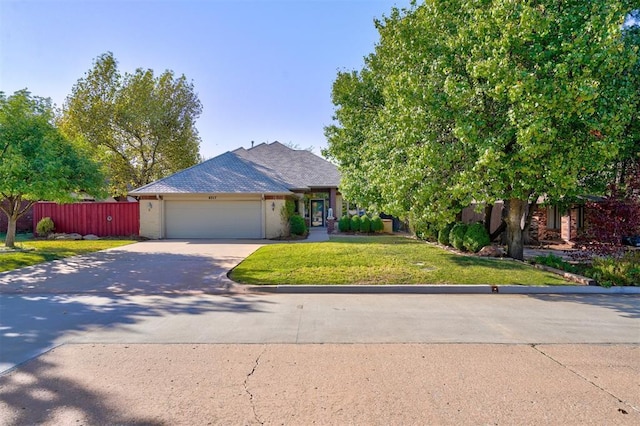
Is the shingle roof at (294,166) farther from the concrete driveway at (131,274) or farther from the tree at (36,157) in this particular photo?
the tree at (36,157)

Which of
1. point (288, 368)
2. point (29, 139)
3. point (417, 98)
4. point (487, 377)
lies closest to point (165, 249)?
point (29, 139)

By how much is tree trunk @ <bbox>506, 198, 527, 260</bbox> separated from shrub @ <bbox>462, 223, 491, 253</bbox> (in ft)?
4.49

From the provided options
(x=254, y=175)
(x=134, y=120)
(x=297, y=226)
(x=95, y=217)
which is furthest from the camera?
(x=134, y=120)

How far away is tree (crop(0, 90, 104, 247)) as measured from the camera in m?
12.3

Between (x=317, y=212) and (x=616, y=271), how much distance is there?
19.7 meters

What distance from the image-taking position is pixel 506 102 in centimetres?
944

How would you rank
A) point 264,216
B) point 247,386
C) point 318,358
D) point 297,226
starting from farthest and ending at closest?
point 297,226 → point 264,216 → point 318,358 → point 247,386

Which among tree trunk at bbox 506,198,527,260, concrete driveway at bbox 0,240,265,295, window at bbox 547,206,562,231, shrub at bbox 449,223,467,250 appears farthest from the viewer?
window at bbox 547,206,562,231

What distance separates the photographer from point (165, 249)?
15.5 metres

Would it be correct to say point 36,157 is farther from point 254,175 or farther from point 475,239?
point 475,239

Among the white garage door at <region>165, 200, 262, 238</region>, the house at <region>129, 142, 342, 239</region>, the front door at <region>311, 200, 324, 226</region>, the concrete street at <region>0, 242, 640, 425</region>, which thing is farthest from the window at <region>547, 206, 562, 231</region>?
the white garage door at <region>165, 200, 262, 238</region>

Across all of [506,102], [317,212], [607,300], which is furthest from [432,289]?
[317,212]

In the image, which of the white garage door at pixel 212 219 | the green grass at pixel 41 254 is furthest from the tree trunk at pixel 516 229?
the green grass at pixel 41 254

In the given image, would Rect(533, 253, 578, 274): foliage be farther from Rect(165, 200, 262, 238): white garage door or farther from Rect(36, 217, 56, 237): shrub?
Rect(36, 217, 56, 237): shrub
